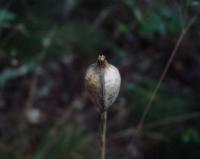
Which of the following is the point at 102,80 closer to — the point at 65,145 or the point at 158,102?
the point at 65,145

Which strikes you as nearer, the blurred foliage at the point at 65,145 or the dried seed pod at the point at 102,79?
the dried seed pod at the point at 102,79

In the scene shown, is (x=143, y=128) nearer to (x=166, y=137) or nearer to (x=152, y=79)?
(x=166, y=137)

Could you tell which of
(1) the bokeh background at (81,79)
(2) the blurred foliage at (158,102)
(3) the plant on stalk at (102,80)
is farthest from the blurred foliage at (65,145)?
(3) the plant on stalk at (102,80)

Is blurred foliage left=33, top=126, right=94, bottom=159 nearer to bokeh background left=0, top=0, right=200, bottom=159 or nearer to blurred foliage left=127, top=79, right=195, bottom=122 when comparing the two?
bokeh background left=0, top=0, right=200, bottom=159

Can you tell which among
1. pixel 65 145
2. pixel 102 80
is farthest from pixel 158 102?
pixel 102 80

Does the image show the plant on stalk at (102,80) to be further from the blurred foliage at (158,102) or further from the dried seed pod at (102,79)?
the blurred foliage at (158,102)

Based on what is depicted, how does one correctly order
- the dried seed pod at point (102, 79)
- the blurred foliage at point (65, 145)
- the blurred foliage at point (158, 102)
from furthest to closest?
1. the blurred foliage at point (158, 102)
2. the blurred foliage at point (65, 145)
3. the dried seed pod at point (102, 79)
